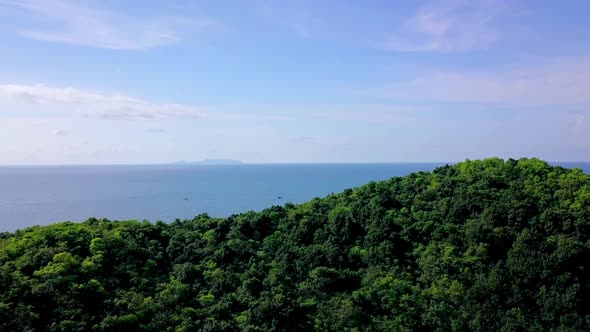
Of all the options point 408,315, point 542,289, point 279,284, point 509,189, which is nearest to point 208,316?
point 279,284

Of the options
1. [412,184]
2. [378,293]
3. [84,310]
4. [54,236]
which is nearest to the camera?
[84,310]

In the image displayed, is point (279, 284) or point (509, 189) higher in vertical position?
point (509, 189)

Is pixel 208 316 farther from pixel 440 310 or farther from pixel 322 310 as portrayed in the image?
pixel 440 310

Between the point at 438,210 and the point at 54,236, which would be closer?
the point at 54,236

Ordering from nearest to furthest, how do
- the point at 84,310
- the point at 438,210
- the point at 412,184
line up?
the point at 84,310, the point at 438,210, the point at 412,184

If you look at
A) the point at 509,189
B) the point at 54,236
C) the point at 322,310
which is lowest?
the point at 322,310

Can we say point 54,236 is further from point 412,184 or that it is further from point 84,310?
point 412,184

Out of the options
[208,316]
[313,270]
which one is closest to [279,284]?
[313,270]
